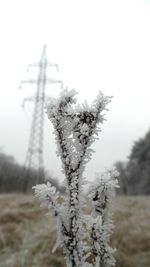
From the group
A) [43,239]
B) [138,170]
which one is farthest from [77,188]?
[138,170]

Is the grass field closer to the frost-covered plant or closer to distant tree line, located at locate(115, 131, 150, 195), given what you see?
the frost-covered plant

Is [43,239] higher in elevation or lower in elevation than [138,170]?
lower

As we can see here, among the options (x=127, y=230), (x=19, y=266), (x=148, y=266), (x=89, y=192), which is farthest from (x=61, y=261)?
(x=89, y=192)

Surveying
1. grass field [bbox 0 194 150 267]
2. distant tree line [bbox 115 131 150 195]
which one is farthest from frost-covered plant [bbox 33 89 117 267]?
distant tree line [bbox 115 131 150 195]

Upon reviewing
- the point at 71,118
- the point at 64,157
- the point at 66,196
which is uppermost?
the point at 71,118

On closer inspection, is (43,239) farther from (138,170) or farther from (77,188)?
(138,170)

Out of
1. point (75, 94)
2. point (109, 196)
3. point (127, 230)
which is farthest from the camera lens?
point (127, 230)

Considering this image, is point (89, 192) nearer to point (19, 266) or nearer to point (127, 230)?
point (19, 266)
